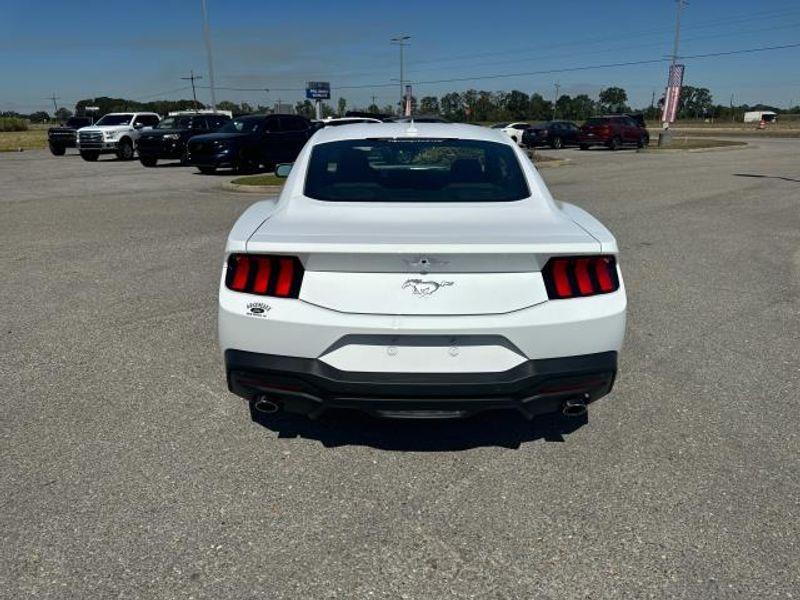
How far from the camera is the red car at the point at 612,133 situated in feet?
106

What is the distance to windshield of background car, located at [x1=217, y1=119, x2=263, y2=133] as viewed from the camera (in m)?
19.0

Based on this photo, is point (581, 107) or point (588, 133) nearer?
point (588, 133)

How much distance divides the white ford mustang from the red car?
106 ft

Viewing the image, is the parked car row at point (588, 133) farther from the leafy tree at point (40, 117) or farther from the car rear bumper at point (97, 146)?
the leafy tree at point (40, 117)

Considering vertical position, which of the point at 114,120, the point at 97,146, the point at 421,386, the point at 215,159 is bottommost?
the point at 421,386

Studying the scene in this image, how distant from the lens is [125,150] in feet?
87.1

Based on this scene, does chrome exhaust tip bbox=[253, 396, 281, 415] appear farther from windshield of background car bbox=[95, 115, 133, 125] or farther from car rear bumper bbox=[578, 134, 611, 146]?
car rear bumper bbox=[578, 134, 611, 146]

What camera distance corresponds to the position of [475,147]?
4.05 m

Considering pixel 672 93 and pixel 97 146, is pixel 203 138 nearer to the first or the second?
pixel 97 146

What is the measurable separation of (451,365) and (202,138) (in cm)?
1801

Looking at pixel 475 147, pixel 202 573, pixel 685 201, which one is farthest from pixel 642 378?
pixel 685 201

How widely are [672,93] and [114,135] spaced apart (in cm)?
2923

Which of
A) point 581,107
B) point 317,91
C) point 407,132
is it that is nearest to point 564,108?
point 581,107

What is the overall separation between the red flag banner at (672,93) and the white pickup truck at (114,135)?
27.1 meters
